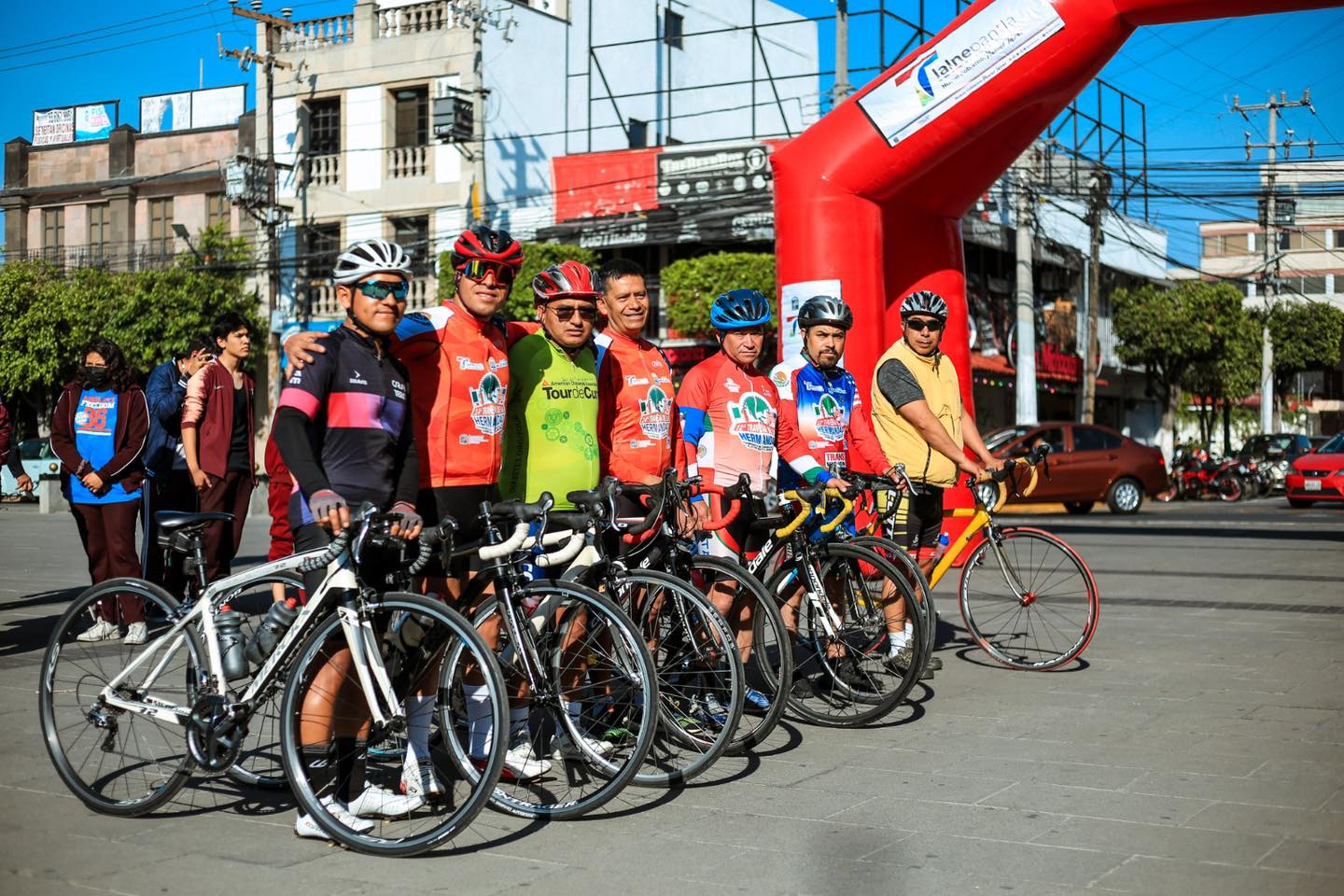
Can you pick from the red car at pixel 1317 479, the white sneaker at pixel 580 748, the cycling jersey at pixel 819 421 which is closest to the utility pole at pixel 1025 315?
the red car at pixel 1317 479

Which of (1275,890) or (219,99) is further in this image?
(219,99)

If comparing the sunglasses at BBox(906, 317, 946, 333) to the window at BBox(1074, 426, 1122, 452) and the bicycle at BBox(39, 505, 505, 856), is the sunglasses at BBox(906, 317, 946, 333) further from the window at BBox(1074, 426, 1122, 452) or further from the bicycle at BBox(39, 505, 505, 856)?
the window at BBox(1074, 426, 1122, 452)

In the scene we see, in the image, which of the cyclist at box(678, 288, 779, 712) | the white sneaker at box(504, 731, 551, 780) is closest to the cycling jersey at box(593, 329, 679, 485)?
the cyclist at box(678, 288, 779, 712)

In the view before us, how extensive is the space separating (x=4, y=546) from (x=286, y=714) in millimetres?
14148

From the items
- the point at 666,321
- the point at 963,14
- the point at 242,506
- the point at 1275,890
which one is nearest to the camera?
the point at 1275,890

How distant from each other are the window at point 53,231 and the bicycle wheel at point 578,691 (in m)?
39.8

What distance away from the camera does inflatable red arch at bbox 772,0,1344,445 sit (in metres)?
10.6

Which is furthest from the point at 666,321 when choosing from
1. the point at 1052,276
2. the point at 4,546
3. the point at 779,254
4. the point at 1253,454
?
the point at 779,254

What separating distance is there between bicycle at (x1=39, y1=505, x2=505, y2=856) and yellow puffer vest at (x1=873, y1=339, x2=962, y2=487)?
361 cm

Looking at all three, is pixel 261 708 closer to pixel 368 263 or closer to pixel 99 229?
pixel 368 263

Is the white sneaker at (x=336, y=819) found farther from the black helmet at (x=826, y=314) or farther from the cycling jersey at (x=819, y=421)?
the black helmet at (x=826, y=314)

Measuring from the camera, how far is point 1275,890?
396cm

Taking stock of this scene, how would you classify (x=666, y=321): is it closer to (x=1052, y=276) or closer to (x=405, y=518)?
(x=1052, y=276)

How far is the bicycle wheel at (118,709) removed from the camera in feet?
15.5
